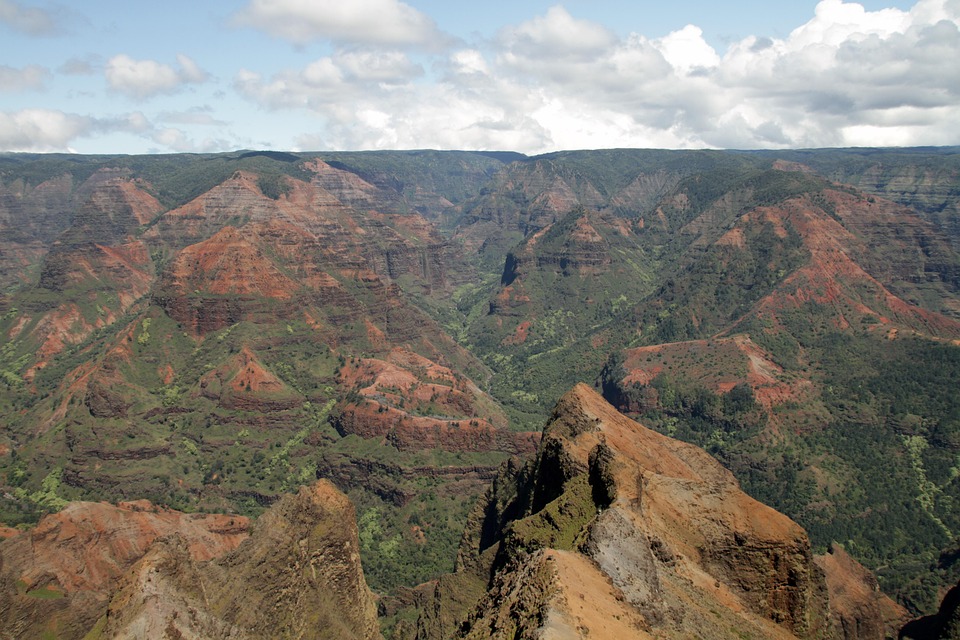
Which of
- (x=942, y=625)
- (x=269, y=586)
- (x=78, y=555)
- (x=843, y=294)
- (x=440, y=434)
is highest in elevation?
(x=843, y=294)

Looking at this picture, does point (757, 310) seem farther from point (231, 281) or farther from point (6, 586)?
point (6, 586)

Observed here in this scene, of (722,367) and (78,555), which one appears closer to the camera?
(78,555)

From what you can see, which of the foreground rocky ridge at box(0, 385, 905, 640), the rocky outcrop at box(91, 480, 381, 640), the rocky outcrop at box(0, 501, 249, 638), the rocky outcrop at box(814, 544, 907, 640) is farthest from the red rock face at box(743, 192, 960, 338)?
the rocky outcrop at box(91, 480, 381, 640)

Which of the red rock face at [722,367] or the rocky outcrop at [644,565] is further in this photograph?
the red rock face at [722,367]

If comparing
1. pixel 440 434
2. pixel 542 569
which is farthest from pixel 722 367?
pixel 542 569

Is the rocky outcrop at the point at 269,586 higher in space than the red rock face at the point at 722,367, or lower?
higher

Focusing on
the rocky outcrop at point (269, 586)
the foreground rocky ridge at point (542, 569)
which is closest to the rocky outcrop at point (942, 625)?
the foreground rocky ridge at point (542, 569)

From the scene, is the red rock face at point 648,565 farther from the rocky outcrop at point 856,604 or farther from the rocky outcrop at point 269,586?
the rocky outcrop at point 856,604

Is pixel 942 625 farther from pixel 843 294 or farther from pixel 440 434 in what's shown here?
pixel 843 294
